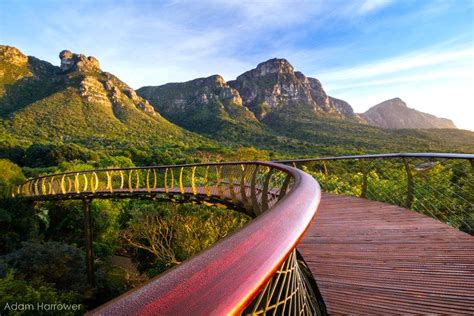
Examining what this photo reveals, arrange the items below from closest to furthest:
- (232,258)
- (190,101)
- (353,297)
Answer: (232,258), (353,297), (190,101)

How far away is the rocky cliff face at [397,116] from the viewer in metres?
180

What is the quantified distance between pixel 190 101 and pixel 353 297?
314 feet

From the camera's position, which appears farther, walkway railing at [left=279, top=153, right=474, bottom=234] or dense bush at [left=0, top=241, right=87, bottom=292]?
dense bush at [left=0, top=241, right=87, bottom=292]

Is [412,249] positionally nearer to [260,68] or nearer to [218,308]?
[218,308]

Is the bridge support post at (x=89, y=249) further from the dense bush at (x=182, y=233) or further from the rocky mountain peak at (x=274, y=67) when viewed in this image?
the rocky mountain peak at (x=274, y=67)

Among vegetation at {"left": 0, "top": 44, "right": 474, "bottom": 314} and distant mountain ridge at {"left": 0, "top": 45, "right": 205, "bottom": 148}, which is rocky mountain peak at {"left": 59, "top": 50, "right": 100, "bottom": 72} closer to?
distant mountain ridge at {"left": 0, "top": 45, "right": 205, "bottom": 148}

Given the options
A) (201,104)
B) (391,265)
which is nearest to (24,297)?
(391,265)

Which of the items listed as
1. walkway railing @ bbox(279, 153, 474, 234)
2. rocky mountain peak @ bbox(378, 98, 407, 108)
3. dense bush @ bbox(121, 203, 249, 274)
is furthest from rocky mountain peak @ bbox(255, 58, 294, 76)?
walkway railing @ bbox(279, 153, 474, 234)

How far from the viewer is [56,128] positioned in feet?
174

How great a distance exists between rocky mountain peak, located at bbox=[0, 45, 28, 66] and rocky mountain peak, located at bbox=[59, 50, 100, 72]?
829 cm

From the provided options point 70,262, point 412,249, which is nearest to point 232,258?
point 412,249

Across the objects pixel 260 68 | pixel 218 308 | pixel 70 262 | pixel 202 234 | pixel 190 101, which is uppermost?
pixel 260 68

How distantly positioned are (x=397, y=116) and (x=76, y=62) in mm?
167042

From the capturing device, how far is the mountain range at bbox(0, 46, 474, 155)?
52469 mm
